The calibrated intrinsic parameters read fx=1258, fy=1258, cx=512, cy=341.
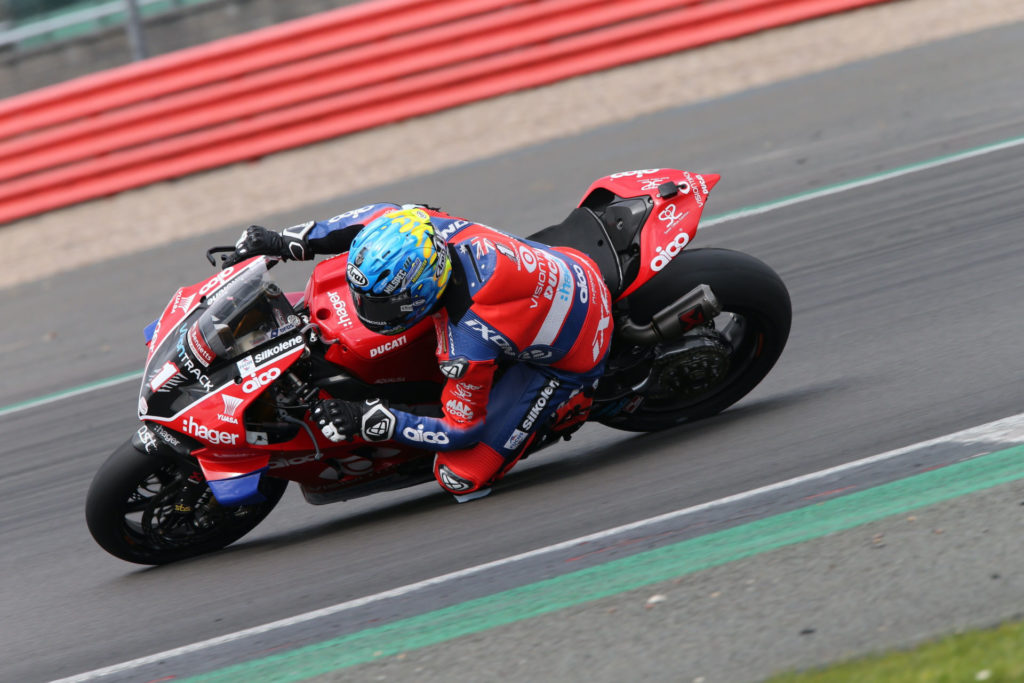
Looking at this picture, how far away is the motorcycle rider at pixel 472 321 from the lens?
15.6 feet

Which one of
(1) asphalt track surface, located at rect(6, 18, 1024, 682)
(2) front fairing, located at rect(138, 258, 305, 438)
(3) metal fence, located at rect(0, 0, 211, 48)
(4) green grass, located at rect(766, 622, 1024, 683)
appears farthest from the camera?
(3) metal fence, located at rect(0, 0, 211, 48)

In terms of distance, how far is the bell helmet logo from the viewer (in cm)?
467

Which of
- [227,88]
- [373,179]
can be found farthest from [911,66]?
[227,88]

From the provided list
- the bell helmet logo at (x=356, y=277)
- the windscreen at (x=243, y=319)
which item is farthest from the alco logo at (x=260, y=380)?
the bell helmet logo at (x=356, y=277)

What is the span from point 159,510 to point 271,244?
121 centimetres

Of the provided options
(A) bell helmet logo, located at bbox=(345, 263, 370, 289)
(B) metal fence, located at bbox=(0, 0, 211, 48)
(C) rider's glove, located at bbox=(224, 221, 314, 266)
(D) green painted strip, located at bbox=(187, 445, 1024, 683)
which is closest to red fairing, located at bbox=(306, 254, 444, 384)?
(C) rider's glove, located at bbox=(224, 221, 314, 266)

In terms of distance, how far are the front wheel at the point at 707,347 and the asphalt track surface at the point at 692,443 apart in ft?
0.47

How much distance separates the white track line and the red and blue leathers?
0.57 m

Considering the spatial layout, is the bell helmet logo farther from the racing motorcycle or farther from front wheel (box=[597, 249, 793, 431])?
front wheel (box=[597, 249, 793, 431])

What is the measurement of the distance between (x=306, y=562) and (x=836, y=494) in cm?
218

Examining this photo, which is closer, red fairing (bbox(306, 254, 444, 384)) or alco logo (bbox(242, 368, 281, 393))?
alco logo (bbox(242, 368, 281, 393))

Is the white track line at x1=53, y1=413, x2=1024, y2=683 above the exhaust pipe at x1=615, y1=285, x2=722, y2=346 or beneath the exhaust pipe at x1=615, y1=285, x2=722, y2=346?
beneath

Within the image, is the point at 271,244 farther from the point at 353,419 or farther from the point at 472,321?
the point at 472,321

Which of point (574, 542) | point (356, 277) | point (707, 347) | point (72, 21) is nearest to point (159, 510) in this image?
point (356, 277)
